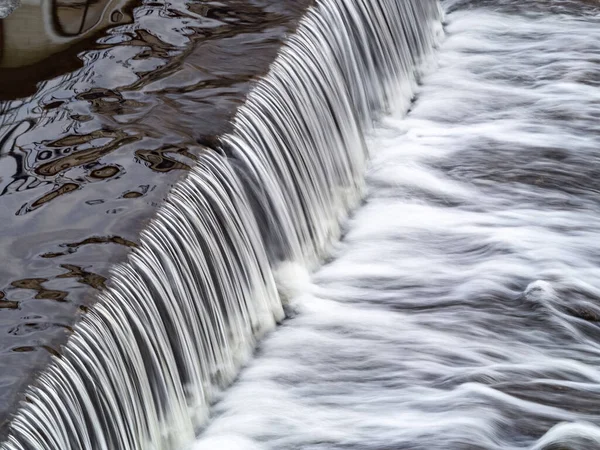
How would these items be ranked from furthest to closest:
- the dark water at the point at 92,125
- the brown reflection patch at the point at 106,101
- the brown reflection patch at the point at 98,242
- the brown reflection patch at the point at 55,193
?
the brown reflection patch at the point at 106,101 → the brown reflection patch at the point at 55,193 → the brown reflection patch at the point at 98,242 → the dark water at the point at 92,125

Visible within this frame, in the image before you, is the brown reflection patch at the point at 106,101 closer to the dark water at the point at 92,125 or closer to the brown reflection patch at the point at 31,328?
the dark water at the point at 92,125

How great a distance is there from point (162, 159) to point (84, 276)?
2.77ft

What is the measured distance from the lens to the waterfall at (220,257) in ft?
10.5

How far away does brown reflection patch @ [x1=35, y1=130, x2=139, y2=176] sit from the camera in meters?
3.98

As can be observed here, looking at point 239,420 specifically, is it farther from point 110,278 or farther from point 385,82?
point 385,82

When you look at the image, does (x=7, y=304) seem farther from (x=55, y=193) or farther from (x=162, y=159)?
(x=162, y=159)

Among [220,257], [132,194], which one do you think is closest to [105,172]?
[132,194]

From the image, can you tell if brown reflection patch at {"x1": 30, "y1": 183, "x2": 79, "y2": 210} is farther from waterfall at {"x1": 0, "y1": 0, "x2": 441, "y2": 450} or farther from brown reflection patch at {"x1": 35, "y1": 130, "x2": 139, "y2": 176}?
waterfall at {"x1": 0, "y1": 0, "x2": 441, "y2": 450}

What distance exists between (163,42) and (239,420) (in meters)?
2.07

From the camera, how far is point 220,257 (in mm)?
4117

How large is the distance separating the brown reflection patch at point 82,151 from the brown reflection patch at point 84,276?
25.0 inches

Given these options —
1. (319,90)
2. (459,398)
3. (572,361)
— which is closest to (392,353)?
(459,398)

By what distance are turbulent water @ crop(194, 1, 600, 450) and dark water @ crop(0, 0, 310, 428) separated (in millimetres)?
849

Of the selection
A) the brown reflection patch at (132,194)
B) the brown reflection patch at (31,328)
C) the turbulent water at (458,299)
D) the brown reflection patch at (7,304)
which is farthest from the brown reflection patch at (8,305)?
the turbulent water at (458,299)
